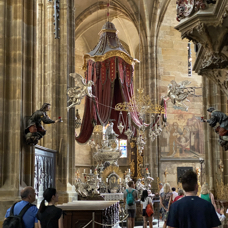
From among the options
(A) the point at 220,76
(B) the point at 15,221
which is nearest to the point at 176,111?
(A) the point at 220,76

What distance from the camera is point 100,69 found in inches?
624

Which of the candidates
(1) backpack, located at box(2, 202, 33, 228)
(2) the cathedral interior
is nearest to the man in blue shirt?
(1) backpack, located at box(2, 202, 33, 228)

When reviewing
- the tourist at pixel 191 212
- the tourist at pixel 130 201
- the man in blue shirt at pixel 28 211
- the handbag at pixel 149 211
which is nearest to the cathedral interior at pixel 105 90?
the handbag at pixel 149 211

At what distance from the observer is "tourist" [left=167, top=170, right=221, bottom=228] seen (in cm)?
349

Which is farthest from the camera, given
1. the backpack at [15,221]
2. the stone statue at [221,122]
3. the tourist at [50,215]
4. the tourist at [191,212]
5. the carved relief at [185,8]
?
the stone statue at [221,122]

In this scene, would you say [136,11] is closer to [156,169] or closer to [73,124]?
[156,169]

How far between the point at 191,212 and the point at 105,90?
12413 mm

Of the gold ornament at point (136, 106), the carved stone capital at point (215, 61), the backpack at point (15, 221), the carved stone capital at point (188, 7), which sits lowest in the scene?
the backpack at point (15, 221)

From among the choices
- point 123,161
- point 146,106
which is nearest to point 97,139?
point 123,161

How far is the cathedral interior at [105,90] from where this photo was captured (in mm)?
8336

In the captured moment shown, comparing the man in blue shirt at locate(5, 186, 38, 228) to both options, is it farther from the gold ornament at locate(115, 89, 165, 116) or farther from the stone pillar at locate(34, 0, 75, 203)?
the gold ornament at locate(115, 89, 165, 116)

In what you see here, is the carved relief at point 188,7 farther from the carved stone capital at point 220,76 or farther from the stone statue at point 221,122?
the stone statue at point 221,122

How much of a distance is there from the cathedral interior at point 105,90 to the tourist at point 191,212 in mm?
3423

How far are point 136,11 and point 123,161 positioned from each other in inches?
351
